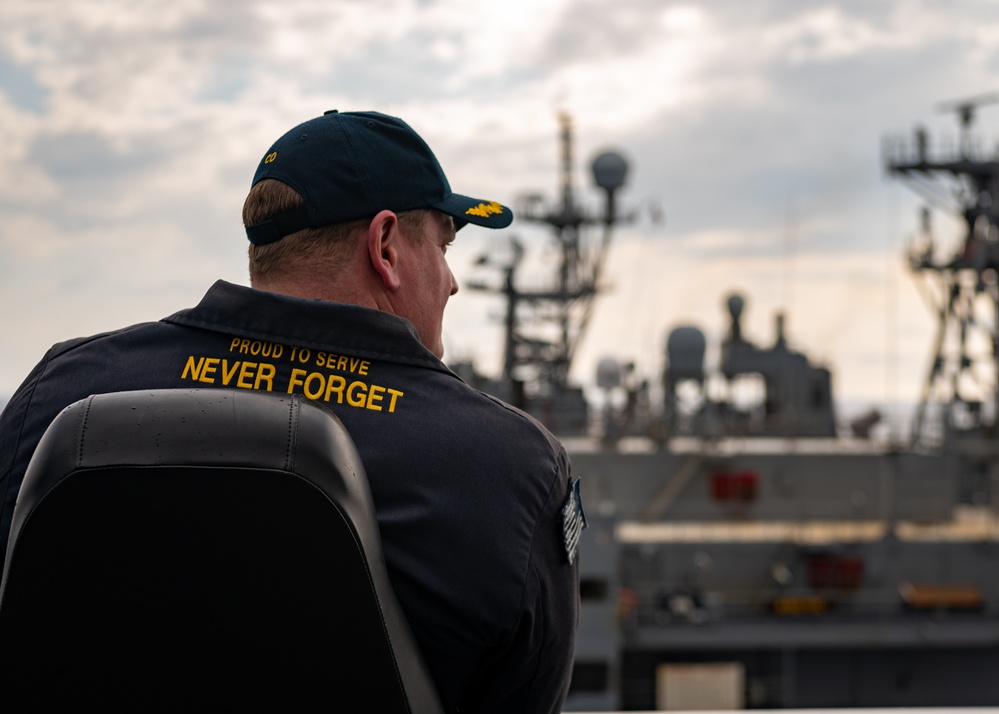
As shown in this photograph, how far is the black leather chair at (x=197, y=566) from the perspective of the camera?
1.01 meters

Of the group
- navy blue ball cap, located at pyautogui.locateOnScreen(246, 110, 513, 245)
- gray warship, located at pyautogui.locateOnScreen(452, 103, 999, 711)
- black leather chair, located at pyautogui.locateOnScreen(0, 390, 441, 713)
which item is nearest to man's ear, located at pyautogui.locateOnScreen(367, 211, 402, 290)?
navy blue ball cap, located at pyautogui.locateOnScreen(246, 110, 513, 245)

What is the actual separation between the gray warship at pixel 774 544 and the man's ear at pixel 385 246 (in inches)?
457

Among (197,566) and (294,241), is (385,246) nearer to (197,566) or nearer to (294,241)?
(294,241)

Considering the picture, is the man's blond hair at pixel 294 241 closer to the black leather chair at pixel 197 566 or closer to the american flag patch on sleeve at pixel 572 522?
the black leather chair at pixel 197 566

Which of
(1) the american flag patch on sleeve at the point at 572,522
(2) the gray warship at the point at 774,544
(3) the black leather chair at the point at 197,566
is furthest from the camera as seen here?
(2) the gray warship at the point at 774,544

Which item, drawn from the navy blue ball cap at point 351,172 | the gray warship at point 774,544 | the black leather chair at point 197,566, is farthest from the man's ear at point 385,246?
the gray warship at point 774,544

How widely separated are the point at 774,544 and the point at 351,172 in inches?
549

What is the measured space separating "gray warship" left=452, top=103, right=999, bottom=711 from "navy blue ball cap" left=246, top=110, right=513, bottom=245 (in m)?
11.6

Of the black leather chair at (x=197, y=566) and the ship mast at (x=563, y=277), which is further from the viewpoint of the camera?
the ship mast at (x=563, y=277)

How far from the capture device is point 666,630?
13.5 metres

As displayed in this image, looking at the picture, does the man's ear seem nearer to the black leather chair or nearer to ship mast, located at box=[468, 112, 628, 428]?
the black leather chair

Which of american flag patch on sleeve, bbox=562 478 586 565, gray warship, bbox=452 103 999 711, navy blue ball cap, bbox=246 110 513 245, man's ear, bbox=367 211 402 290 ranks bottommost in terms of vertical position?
gray warship, bbox=452 103 999 711

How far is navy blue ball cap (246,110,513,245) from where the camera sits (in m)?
1.29

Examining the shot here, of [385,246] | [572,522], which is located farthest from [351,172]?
[572,522]
